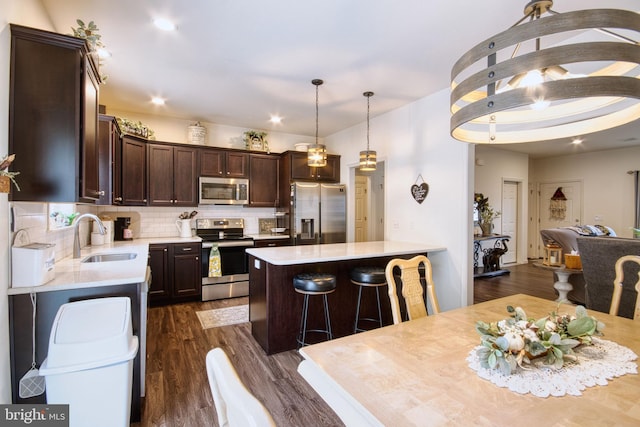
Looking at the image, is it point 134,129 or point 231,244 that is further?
point 231,244

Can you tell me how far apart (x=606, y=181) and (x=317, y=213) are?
716cm

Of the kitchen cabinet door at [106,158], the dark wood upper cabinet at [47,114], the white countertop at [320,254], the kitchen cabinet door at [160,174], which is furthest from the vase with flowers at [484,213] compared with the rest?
the dark wood upper cabinet at [47,114]

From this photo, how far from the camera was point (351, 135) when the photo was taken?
515cm

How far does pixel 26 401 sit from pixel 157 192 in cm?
310

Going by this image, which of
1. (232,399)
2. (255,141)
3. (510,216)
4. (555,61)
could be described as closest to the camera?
(232,399)

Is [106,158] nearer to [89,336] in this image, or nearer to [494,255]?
[89,336]

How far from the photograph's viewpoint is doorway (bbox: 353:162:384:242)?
6910mm

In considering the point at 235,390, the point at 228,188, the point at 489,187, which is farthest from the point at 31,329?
the point at 489,187

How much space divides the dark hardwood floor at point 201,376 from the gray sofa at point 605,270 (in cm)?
302

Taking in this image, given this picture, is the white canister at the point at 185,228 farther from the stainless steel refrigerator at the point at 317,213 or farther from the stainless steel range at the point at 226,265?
the stainless steel refrigerator at the point at 317,213

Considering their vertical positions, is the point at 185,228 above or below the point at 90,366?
Answer: above

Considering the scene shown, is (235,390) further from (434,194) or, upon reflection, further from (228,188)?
(228,188)

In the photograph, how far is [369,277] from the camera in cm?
279

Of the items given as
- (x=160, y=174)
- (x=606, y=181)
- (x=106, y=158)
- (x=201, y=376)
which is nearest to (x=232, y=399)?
(x=201, y=376)
